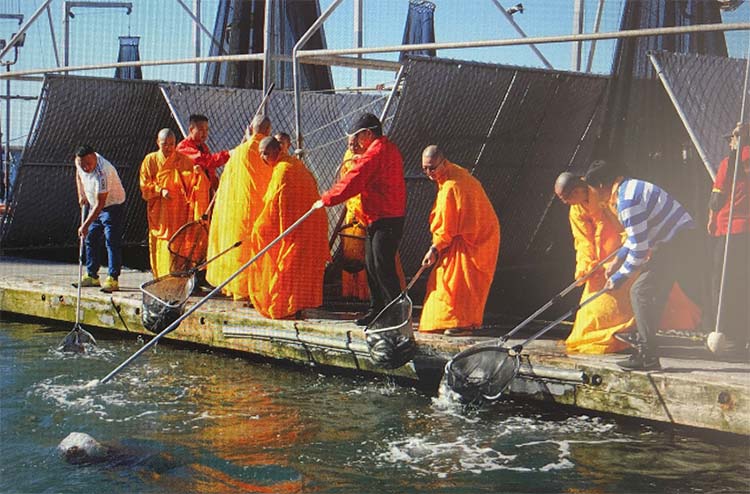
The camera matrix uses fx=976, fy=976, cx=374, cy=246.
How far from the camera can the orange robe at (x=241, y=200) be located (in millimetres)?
9234

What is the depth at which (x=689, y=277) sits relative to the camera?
9547 mm

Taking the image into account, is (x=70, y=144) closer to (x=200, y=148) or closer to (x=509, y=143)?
(x=200, y=148)

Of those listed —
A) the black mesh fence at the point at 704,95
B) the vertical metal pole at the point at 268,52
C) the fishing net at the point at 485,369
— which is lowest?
the fishing net at the point at 485,369

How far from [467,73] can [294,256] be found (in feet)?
8.46

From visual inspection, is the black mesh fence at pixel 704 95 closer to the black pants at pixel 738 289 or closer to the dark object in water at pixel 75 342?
the black pants at pixel 738 289

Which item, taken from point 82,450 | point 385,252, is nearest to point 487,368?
point 385,252

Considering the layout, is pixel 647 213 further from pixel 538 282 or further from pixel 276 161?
pixel 538 282

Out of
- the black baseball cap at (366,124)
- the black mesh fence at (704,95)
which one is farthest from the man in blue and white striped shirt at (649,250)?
the black baseball cap at (366,124)

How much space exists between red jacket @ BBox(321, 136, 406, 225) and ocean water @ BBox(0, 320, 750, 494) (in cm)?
144

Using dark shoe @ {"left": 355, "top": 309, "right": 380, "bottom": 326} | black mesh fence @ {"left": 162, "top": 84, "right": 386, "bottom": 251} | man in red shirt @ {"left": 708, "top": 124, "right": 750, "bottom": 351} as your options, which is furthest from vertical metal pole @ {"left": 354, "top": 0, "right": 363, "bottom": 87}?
man in red shirt @ {"left": 708, "top": 124, "right": 750, "bottom": 351}

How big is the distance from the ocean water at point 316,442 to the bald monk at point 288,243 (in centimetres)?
73

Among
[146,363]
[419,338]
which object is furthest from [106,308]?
[419,338]

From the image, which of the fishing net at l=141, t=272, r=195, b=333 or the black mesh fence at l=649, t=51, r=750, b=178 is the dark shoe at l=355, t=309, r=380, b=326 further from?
the black mesh fence at l=649, t=51, r=750, b=178

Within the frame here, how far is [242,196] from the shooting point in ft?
30.3
